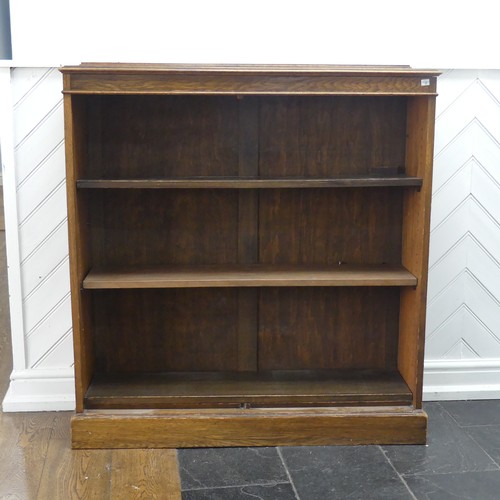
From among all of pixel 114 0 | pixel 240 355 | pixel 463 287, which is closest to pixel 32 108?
pixel 114 0

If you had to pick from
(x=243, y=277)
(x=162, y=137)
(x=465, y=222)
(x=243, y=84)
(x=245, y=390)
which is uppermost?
(x=243, y=84)

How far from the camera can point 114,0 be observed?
292 centimetres

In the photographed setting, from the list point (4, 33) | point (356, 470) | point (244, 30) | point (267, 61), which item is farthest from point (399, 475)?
point (4, 33)

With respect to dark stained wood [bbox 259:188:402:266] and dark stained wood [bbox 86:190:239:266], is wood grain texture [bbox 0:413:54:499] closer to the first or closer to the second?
dark stained wood [bbox 86:190:239:266]

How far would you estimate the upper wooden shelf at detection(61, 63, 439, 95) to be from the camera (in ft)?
7.36

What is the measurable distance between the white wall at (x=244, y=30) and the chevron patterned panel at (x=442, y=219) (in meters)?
0.33

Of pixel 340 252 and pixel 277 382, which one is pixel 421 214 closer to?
pixel 340 252

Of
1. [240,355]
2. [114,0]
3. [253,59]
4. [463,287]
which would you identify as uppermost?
[114,0]

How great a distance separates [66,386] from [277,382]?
2.61 feet

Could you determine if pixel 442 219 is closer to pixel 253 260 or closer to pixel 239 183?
pixel 253 260

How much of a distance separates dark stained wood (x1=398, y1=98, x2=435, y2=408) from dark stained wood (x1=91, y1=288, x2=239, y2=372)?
0.62m

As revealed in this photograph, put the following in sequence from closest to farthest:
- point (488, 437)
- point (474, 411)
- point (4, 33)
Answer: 1. point (488, 437)
2. point (474, 411)
3. point (4, 33)

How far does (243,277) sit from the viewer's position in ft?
Answer: 8.08

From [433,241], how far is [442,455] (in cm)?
80
